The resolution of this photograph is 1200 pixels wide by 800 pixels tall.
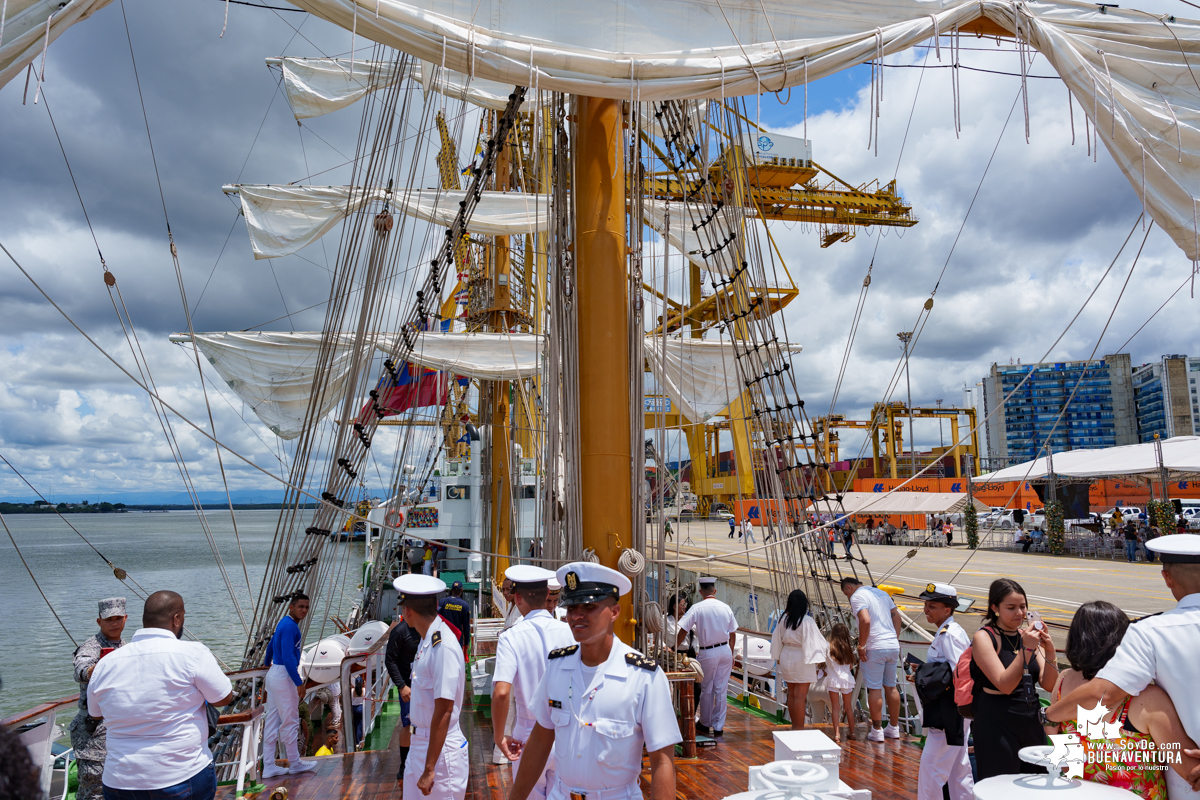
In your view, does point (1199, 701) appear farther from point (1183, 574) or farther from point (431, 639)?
point (431, 639)

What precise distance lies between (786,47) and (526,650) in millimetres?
4948

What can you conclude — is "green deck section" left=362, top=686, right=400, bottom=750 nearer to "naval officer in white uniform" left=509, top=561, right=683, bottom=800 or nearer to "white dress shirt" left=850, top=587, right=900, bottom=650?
"white dress shirt" left=850, top=587, right=900, bottom=650

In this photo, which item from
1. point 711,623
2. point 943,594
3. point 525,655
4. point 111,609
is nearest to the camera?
point 525,655

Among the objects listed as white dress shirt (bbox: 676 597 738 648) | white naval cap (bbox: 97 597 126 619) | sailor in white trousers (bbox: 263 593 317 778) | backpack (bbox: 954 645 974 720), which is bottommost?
sailor in white trousers (bbox: 263 593 317 778)

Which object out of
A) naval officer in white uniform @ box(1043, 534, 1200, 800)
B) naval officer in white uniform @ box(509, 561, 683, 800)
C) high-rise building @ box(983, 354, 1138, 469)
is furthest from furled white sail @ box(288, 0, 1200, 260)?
high-rise building @ box(983, 354, 1138, 469)

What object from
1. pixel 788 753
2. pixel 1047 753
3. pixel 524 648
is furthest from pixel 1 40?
pixel 1047 753

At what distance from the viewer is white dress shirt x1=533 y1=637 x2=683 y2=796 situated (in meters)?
2.30

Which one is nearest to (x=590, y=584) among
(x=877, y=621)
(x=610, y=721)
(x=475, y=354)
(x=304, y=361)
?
(x=610, y=721)

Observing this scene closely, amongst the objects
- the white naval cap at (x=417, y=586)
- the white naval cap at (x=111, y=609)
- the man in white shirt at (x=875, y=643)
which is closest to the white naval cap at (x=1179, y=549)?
the white naval cap at (x=417, y=586)

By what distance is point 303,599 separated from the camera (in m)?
5.93

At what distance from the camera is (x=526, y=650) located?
3602mm

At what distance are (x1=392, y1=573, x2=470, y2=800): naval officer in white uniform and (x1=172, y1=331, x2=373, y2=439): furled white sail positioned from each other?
48.6ft

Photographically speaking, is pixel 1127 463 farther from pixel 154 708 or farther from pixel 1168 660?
pixel 154 708

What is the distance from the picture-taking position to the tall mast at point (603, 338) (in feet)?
18.5
